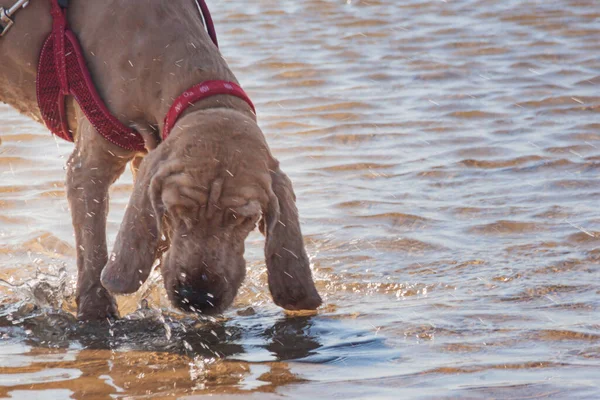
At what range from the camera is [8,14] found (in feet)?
16.5

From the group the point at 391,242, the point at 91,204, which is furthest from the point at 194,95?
the point at 391,242

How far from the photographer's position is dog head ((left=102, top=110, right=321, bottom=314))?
13.3 feet

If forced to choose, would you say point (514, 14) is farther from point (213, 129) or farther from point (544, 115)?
point (213, 129)

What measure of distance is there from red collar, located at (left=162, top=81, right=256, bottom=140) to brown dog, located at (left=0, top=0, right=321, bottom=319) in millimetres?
36

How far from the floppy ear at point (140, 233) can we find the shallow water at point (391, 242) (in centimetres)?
29

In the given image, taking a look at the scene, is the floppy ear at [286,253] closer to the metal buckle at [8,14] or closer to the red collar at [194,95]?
the red collar at [194,95]

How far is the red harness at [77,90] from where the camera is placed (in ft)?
14.9

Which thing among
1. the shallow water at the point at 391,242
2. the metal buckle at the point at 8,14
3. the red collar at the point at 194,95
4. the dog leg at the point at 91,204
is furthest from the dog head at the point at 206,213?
the metal buckle at the point at 8,14

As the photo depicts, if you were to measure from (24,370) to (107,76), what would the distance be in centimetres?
134

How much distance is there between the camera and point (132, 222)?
4.32m

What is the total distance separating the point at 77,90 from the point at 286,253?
121 cm

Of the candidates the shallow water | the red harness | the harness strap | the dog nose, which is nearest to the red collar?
the red harness

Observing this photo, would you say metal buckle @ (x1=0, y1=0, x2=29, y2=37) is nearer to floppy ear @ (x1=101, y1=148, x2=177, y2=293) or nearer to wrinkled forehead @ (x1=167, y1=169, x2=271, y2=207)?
floppy ear @ (x1=101, y1=148, x2=177, y2=293)

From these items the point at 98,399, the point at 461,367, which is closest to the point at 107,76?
the point at 98,399
